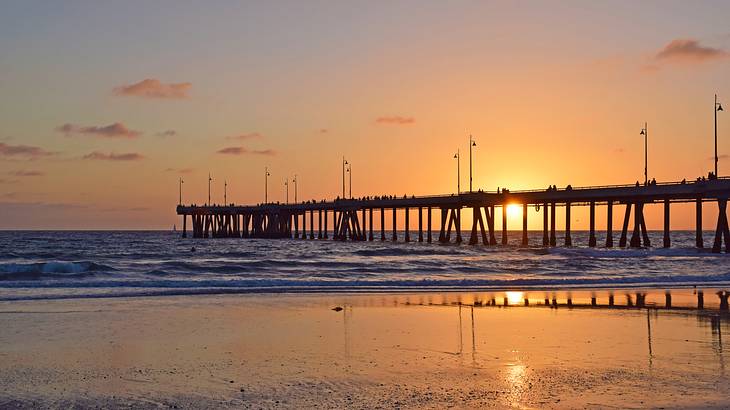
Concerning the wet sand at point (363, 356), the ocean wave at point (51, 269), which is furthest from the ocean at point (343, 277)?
the wet sand at point (363, 356)

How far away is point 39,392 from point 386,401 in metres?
4.56

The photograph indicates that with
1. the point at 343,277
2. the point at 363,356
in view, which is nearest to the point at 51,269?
the point at 343,277

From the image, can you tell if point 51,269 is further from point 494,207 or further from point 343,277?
point 494,207

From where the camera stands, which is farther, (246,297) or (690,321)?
(246,297)

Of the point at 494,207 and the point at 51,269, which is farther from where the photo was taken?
the point at 494,207

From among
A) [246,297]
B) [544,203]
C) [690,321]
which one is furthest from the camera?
[544,203]

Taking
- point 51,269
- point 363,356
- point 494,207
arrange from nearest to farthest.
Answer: point 363,356
point 51,269
point 494,207

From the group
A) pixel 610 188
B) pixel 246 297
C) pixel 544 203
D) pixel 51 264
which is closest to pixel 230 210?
pixel 544 203

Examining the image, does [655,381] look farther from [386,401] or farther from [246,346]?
[246,346]

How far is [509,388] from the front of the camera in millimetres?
10188

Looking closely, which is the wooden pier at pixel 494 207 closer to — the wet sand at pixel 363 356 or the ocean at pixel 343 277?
the ocean at pixel 343 277

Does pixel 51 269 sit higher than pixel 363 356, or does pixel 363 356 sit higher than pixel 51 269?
pixel 363 356

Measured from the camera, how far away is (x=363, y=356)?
41.4 ft

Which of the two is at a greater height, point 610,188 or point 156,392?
point 610,188
